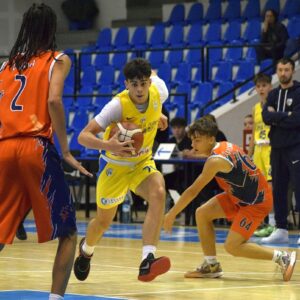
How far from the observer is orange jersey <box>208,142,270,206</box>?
299 inches

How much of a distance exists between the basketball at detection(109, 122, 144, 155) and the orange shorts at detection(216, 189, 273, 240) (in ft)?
3.47

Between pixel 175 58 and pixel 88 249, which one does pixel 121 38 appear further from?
pixel 88 249

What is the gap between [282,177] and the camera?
11.2m

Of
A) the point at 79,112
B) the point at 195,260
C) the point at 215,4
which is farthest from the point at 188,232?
the point at 215,4

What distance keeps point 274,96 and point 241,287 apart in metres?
4.64

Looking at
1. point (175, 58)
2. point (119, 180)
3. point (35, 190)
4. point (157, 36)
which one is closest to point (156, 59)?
point (175, 58)

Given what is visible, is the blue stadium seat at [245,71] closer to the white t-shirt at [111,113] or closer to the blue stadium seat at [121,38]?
the blue stadium seat at [121,38]

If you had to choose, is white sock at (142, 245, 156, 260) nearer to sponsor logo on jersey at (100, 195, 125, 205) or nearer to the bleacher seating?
sponsor logo on jersey at (100, 195, 125, 205)

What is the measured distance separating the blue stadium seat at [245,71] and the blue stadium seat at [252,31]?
1252mm

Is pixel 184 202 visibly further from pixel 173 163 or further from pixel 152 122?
pixel 173 163

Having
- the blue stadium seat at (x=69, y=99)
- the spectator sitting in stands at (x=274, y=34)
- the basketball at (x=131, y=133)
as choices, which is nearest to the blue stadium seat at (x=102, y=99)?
the blue stadium seat at (x=69, y=99)

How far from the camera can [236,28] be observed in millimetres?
19641

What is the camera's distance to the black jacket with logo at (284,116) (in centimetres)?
1102

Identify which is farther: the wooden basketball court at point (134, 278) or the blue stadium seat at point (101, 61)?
the blue stadium seat at point (101, 61)
